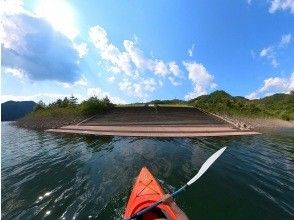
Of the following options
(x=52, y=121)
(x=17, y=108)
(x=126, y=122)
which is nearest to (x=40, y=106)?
(x=52, y=121)

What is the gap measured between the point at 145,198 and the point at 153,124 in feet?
93.4

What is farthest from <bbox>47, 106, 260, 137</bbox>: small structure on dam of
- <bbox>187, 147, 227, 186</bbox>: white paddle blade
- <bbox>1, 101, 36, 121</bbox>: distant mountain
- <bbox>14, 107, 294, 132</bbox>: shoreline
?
<bbox>1, 101, 36, 121</bbox>: distant mountain

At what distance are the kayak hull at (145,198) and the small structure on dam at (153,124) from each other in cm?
1795

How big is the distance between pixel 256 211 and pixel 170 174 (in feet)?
18.9

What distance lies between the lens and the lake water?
11.4m

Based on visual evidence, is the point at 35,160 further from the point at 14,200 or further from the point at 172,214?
the point at 172,214

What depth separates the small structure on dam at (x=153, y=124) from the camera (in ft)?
105

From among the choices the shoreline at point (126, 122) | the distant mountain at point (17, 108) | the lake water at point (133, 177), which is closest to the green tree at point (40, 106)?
the shoreline at point (126, 122)

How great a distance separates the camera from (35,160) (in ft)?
66.2

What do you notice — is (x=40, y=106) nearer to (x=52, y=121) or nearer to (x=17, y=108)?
(x=52, y=121)

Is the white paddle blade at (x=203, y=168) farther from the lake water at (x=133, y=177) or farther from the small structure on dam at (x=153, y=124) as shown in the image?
the small structure on dam at (x=153, y=124)

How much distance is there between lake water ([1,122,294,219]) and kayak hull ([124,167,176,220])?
133 cm

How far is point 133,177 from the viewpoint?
15.4 metres

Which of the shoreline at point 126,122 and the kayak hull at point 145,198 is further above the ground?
the shoreline at point 126,122
